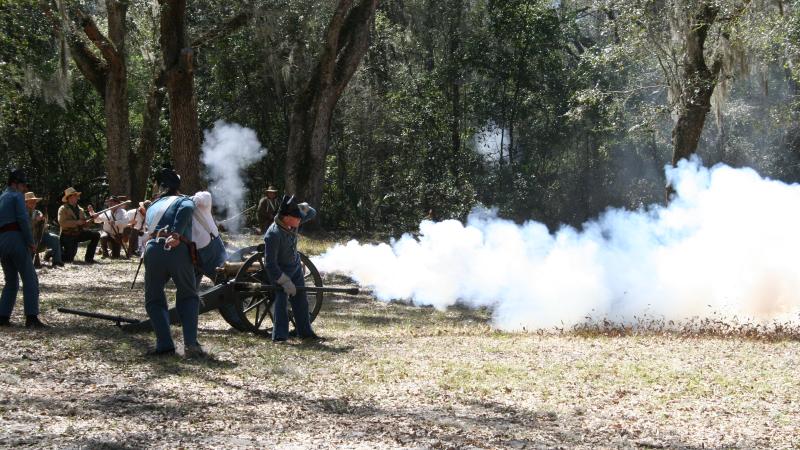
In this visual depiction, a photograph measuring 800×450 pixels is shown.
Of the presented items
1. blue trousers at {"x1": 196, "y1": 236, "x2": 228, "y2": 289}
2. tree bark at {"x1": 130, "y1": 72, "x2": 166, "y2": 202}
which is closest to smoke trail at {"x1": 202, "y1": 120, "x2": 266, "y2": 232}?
tree bark at {"x1": 130, "y1": 72, "x2": 166, "y2": 202}

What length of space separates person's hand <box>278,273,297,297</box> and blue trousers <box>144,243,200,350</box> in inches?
48.3

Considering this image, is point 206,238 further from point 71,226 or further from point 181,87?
point 71,226

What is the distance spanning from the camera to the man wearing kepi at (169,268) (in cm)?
939

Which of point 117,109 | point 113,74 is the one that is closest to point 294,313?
point 113,74

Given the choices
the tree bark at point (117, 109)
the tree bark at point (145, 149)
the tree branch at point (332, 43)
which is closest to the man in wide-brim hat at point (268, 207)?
the tree branch at point (332, 43)

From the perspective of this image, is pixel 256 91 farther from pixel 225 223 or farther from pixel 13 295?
pixel 13 295

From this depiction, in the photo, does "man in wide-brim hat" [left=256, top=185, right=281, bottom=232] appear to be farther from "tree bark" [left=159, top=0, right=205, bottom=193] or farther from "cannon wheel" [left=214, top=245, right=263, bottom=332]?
"cannon wheel" [left=214, top=245, right=263, bottom=332]

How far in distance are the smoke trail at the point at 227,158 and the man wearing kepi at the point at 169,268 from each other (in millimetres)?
23194

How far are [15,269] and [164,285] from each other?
2596 millimetres

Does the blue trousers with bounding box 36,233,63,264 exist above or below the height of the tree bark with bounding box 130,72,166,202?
below

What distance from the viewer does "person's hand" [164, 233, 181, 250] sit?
927cm

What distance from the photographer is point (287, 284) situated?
10.7 metres

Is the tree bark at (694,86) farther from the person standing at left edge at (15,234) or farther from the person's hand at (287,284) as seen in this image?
the person standing at left edge at (15,234)

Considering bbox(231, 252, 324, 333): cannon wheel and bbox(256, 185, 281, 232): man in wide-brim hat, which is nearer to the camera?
bbox(231, 252, 324, 333): cannon wheel
